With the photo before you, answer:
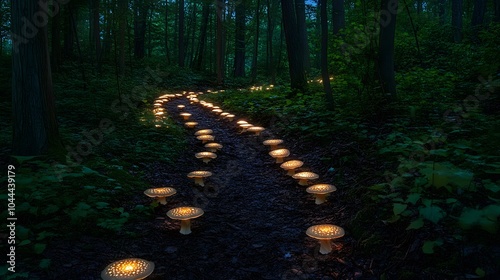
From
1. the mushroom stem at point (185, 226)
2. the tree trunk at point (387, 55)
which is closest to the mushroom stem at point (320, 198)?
the mushroom stem at point (185, 226)

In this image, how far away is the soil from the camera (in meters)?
3.45

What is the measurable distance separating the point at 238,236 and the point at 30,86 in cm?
448

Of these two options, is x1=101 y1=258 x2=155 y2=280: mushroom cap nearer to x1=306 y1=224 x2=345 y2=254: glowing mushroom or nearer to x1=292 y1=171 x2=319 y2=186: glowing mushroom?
x1=306 y1=224 x2=345 y2=254: glowing mushroom

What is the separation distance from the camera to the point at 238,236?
437 cm

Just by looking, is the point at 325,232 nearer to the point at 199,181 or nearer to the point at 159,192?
the point at 159,192

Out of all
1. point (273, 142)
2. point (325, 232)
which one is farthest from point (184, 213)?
point (273, 142)

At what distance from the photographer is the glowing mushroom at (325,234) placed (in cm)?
358

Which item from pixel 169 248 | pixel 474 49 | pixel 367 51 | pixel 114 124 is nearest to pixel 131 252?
pixel 169 248

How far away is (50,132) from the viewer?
5.55 metres

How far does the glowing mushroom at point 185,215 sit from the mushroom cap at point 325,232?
5.27 feet

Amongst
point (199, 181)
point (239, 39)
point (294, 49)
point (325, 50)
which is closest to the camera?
point (199, 181)

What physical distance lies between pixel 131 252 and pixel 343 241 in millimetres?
2779

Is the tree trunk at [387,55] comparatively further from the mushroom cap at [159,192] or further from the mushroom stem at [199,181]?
the mushroom cap at [159,192]

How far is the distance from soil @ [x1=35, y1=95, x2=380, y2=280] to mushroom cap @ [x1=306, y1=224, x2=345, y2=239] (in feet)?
0.99
